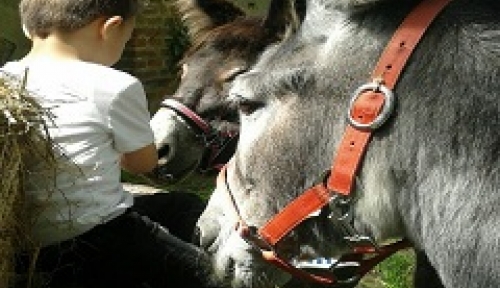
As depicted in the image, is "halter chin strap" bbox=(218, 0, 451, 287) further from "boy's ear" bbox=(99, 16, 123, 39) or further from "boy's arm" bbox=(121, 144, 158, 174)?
"boy's ear" bbox=(99, 16, 123, 39)

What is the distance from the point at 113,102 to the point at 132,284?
651mm

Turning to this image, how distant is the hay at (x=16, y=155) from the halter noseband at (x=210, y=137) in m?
1.34

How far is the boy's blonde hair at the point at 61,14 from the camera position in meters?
Result: 2.64

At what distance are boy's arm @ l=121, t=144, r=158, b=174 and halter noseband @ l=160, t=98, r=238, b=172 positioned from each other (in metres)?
0.87

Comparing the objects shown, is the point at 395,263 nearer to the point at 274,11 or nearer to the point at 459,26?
the point at 274,11

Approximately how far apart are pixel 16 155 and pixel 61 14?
611 millimetres

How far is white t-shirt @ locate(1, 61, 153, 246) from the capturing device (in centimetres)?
246

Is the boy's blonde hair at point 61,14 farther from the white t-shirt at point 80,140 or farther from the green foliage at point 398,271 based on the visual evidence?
the green foliage at point 398,271

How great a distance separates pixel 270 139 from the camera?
1.90m

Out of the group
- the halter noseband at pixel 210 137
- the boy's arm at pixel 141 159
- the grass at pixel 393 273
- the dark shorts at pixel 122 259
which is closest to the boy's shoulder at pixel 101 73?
the boy's arm at pixel 141 159

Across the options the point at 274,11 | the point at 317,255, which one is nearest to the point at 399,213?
→ the point at 317,255

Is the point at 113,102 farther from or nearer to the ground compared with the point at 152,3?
farther from the ground

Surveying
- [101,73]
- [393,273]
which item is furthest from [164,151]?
[393,273]

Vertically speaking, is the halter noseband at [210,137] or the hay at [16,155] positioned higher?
the hay at [16,155]
